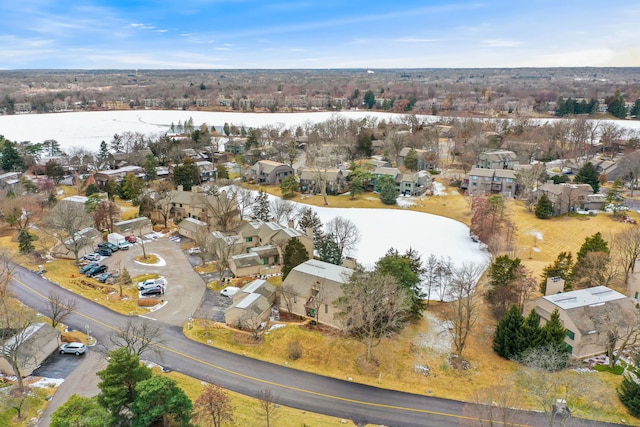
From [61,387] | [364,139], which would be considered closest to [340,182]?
[364,139]

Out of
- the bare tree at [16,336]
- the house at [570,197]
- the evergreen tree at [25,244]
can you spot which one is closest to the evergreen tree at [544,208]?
the house at [570,197]

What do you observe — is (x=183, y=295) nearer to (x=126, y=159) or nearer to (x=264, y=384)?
(x=264, y=384)

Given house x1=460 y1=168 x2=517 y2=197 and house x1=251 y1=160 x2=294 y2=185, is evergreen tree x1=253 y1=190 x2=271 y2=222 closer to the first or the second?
house x1=251 y1=160 x2=294 y2=185

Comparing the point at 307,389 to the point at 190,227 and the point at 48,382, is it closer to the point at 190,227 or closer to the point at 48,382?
the point at 48,382

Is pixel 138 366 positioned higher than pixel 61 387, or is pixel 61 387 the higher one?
pixel 138 366

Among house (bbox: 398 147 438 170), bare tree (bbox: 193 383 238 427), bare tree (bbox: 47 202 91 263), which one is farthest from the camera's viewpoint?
house (bbox: 398 147 438 170)

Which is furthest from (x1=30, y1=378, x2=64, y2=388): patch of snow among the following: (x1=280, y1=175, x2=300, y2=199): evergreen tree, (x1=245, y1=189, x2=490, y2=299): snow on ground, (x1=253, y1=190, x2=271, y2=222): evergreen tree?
(x1=280, y1=175, x2=300, y2=199): evergreen tree
